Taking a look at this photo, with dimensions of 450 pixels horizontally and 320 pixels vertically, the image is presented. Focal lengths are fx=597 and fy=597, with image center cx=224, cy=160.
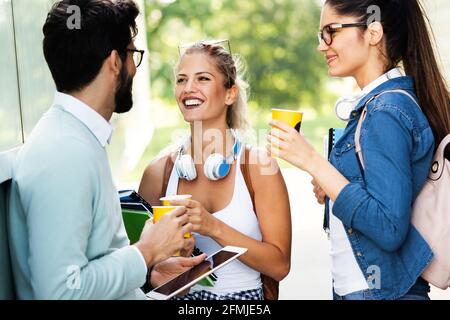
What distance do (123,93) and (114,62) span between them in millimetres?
133

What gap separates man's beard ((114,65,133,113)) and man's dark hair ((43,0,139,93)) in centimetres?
11

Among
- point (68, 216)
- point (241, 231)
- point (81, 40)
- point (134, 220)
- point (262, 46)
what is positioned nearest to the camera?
point (68, 216)

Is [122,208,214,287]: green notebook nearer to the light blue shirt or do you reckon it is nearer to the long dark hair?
the light blue shirt

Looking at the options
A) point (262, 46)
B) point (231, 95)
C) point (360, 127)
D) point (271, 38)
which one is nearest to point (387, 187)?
point (360, 127)

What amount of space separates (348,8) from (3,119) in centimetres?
128

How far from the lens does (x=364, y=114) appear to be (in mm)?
2021

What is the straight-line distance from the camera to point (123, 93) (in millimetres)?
2004

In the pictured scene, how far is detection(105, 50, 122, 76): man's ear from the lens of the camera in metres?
1.89

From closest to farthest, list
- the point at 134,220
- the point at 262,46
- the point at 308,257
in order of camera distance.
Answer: the point at 134,220 < the point at 308,257 < the point at 262,46

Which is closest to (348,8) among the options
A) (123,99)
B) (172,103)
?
(123,99)

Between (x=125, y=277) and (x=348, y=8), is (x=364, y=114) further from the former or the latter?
(x=125, y=277)

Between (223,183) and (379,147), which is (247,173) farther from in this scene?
(379,147)

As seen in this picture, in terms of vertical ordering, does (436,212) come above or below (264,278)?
above

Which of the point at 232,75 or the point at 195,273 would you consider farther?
the point at 232,75
